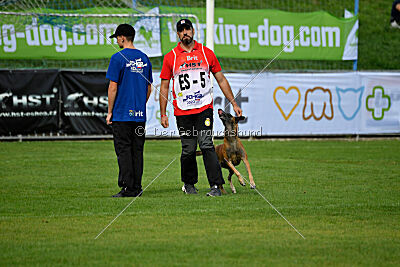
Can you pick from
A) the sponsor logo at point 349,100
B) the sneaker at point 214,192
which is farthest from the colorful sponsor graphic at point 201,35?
the sneaker at point 214,192

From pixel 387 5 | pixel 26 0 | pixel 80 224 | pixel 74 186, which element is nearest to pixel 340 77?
pixel 26 0

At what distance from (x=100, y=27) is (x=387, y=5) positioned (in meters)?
20.8

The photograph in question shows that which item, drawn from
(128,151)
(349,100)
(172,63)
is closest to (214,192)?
(128,151)

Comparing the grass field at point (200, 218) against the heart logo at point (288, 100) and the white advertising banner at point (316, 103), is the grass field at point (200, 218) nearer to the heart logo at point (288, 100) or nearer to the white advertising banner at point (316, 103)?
the white advertising banner at point (316, 103)

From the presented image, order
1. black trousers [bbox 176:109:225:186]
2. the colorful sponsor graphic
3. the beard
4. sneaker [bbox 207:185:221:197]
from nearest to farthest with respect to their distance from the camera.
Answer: the beard, black trousers [bbox 176:109:225:186], sneaker [bbox 207:185:221:197], the colorful sponsor graphic

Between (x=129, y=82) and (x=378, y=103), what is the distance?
44.9 ft

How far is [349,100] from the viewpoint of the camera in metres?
20.7

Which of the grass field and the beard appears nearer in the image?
the grass field

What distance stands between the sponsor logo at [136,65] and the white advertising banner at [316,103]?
10.6 m

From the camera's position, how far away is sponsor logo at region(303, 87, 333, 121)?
805 inches

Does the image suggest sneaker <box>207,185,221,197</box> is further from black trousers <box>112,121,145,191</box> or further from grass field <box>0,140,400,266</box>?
black trousers <box>112,121,145,191</box>

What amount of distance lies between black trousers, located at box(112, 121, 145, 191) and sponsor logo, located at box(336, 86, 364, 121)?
1268 cm

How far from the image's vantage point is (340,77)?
20719mm


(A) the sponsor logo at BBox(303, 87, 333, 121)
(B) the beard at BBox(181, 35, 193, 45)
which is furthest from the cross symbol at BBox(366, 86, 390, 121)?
(B) the beard at BBox(181, 35, 193, 45)
